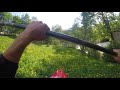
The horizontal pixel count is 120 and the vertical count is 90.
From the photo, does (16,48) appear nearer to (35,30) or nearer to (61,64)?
(35,30)

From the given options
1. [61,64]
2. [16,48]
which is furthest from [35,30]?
[61,64]

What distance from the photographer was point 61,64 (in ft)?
9.32

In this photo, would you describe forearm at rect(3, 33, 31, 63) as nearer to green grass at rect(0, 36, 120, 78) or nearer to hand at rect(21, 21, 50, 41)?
hand at rect(21, 21, 50, 41)

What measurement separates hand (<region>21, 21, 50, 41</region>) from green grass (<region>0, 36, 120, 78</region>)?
63.4 inches

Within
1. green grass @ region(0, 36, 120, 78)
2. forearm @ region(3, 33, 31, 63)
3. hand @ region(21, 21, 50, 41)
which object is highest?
hand @ region(21, 21, 50, 41)

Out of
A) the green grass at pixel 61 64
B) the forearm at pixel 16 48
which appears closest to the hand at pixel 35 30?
the forearm at pixel 16 48

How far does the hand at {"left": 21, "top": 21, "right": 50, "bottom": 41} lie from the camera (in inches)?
39.9

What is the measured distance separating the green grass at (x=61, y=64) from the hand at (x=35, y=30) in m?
1.61

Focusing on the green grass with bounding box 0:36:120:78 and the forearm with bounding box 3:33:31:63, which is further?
the green grass with bounding box 0:36:120:78

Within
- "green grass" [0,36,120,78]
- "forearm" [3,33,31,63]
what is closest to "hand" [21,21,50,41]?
"forearm" [3,33,31,63]

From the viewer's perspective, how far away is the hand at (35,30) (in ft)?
3.33

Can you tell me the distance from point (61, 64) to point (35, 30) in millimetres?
1858

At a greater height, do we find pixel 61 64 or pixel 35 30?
pixel 35 30
